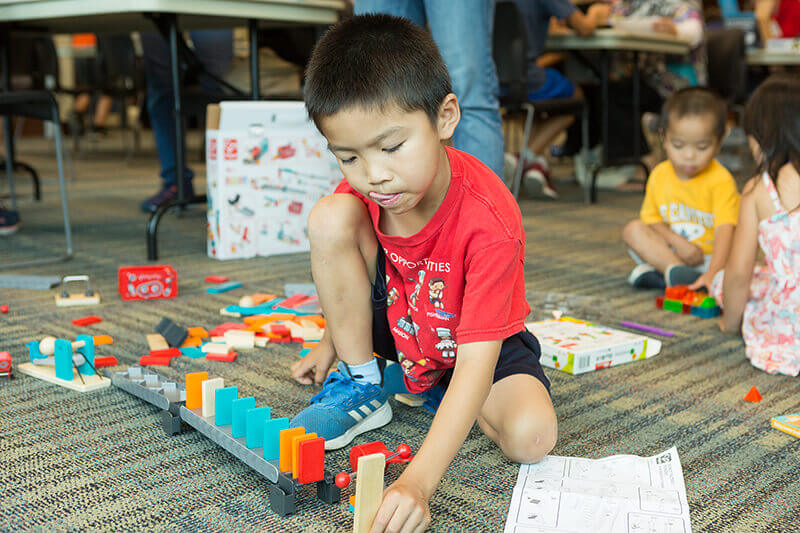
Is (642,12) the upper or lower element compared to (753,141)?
upper

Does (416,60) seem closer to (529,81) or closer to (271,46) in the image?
(271,46)

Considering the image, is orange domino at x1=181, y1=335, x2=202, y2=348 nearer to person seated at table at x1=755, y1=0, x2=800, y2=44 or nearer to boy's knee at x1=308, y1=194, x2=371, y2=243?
boy's knee at x1=308, y1=194, x2=371, y2=243

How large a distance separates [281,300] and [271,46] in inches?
60.9

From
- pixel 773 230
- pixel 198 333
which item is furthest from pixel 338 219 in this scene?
pixel 773 230

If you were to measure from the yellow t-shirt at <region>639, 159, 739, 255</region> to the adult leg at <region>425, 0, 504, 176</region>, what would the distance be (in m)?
0.53

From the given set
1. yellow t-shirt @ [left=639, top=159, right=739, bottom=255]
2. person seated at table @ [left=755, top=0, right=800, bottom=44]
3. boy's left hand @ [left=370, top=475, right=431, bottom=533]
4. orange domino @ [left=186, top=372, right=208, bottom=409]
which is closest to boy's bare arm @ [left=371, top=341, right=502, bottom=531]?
boy's left hand @ [left=370, top=475, right=431, bottom=533]

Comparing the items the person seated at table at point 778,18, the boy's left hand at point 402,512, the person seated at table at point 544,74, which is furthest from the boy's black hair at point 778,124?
the person seated at table at point 778,18

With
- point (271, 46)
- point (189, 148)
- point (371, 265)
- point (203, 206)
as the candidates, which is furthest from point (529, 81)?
point (189, 148)

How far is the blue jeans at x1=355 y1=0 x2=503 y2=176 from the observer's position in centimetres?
158

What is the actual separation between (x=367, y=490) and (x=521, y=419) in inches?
10.4

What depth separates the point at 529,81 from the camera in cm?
320

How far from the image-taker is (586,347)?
1.31m

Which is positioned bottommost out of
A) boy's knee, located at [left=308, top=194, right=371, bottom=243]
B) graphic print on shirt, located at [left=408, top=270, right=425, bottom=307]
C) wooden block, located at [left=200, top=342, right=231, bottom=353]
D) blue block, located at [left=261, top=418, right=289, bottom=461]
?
wooden block, located at [left=200, top=342, right=231, bottom=353]

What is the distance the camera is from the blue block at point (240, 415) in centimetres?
89
